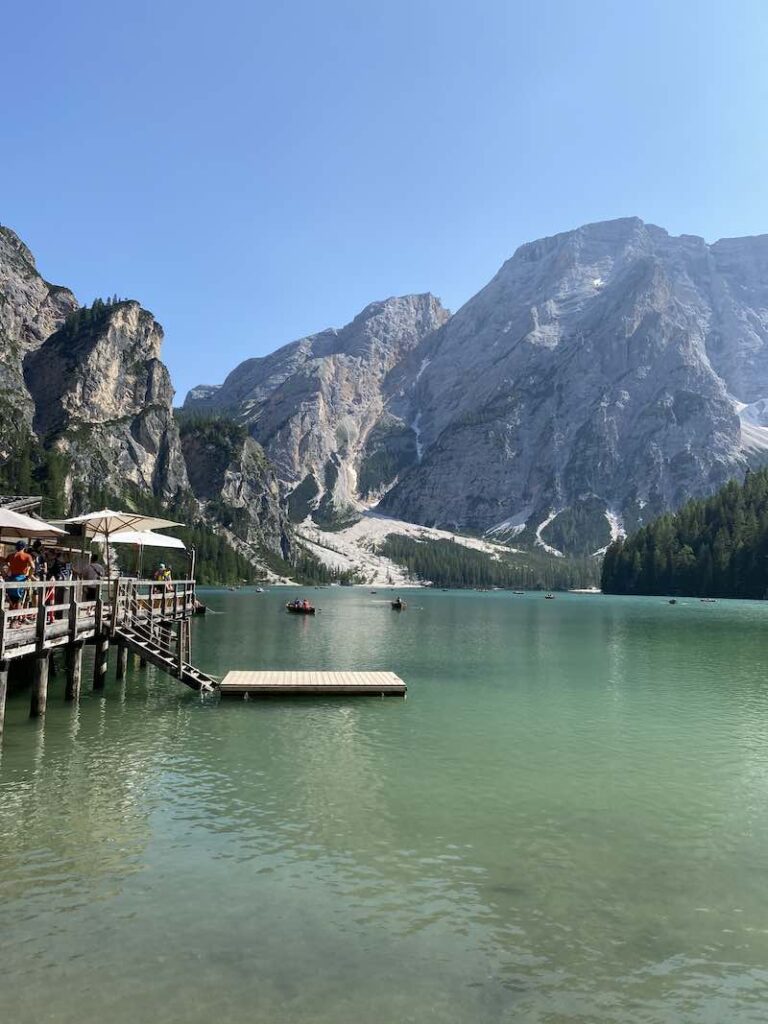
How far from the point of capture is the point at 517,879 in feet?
48.2

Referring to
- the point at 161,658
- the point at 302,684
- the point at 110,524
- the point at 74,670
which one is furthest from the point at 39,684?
the point at 110,524

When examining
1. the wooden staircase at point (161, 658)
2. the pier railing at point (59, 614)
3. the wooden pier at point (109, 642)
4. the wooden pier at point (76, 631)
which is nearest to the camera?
the pier railing at point (59, 614)

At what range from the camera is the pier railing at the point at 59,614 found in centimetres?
2617

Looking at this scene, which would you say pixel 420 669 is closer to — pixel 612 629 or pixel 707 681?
pixel 707 681

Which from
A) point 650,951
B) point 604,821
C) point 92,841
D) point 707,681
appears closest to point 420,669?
point 707,681

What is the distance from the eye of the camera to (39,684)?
95.7ft

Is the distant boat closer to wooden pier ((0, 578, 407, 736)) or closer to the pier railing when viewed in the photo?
the pier railing

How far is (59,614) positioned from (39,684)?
4971 millimetres

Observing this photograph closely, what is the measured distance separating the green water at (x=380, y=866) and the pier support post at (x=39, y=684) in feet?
3.02

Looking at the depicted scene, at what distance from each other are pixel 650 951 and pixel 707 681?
3927cm

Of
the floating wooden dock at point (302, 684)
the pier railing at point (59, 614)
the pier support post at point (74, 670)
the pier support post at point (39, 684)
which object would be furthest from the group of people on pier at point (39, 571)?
the floating wooden dock at point (302, 684)

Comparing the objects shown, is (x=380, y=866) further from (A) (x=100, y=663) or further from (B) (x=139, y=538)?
(B) (x=139, y=538)

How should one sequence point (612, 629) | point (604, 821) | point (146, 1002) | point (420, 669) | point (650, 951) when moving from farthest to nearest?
point (612, 629) < point (420, 669) < point (604, 821) < point (650, 951) < point (146, 1002)

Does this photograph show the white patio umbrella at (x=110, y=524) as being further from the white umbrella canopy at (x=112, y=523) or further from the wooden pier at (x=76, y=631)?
the wooden pier at (x=76, y=631)
